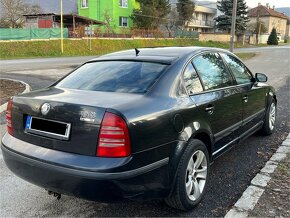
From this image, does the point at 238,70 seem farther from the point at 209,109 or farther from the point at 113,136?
the point at 113,136

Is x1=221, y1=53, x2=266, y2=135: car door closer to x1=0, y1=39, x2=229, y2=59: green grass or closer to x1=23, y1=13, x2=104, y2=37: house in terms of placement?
x1=0, y1=39, x2=229, y2=59: green grass

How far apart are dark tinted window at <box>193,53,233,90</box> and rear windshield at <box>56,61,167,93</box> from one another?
0.58 m

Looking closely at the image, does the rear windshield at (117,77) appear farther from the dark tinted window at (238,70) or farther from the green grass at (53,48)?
the green grass at (53,48)

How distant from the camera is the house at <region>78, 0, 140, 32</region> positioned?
4984cm

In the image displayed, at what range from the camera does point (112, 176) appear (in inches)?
111

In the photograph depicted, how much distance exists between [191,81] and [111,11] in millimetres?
48382

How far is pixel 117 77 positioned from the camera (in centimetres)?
370

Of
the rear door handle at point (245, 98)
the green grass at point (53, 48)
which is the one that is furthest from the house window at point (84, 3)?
the rear door handle at point (245, 98)

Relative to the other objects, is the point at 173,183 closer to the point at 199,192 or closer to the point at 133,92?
the point at 199,192

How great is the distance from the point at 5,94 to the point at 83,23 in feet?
121

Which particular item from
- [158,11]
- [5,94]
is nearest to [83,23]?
[158,11]

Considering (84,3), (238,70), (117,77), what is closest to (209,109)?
(117,77)

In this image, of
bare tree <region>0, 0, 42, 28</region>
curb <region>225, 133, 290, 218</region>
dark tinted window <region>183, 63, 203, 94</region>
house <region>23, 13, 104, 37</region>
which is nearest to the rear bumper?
curb <region>225, 133, 290, 218</region>

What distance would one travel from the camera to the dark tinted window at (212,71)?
158 inches
